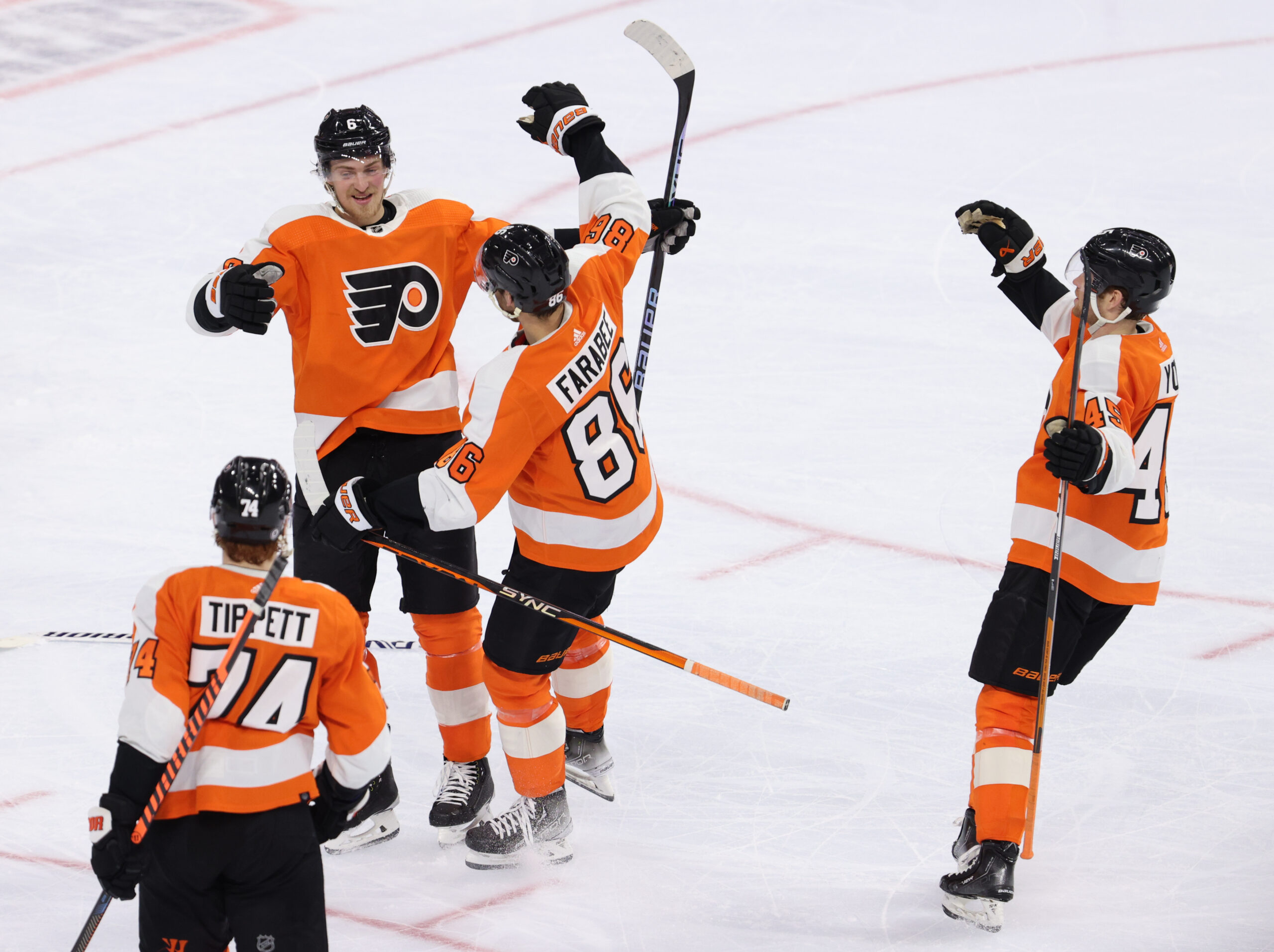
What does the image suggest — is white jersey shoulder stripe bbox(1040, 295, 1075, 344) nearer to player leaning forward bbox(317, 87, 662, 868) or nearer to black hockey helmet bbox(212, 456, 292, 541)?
player leaning forward bbox(317, 87, 662, 868)

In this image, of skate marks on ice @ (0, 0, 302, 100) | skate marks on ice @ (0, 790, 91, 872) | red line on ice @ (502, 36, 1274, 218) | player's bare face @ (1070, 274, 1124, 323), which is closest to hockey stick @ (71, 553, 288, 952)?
skate marks on ice @ (0, 790, 91, 872)

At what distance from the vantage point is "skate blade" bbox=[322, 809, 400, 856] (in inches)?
132

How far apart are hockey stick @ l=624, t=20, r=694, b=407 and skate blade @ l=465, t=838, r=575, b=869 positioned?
3.51 ft

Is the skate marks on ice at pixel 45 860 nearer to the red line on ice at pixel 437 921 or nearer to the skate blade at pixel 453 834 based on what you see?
the red line on ice at pixel 437 921

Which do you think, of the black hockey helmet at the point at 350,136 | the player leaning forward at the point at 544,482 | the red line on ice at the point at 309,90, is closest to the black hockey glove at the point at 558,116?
the player leaning forward at the point at 544,482

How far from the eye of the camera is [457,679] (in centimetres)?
349

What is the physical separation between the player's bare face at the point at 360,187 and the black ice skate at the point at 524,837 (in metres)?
1.31

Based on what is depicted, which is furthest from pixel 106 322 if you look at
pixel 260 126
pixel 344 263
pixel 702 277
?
pixel 344 263

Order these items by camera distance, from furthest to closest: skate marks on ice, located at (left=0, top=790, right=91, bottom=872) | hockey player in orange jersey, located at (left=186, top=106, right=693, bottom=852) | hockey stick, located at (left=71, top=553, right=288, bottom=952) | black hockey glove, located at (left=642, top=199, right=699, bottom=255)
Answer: black hockey glove, located at (left=642, top=199, right=699, bottom=255) → hockey player in orange jersey, located at (left=186, top=106, right=693, bottom=852) → skate marks on ice, located at (left=0, top=790, right=91, bottom=872) → hockey stick, located at (left=71, top=553, right=288, bottom=952)

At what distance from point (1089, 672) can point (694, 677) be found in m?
1.05

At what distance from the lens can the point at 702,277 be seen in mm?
6383

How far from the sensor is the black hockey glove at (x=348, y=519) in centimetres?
315

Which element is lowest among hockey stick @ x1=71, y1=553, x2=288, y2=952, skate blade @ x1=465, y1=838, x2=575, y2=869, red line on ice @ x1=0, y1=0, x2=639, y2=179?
skate blade @ x1=465, y1=838, x2=575, y2=869

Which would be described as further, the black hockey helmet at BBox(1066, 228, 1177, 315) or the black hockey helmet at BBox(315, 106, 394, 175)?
the black hockey helmet at BBox(315, 106, 394, 175)
